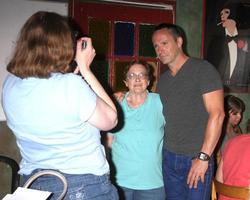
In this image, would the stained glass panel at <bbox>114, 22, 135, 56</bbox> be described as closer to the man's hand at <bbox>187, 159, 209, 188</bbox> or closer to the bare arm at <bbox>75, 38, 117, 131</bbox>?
the man's hand at <bbox>187, 159, 209, 188</bbox>

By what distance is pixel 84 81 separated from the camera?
49.5 inches

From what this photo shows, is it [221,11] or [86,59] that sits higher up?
[221,11]

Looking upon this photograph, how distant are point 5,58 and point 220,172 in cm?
194

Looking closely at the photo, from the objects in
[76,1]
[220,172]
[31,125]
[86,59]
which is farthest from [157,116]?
[76,1]

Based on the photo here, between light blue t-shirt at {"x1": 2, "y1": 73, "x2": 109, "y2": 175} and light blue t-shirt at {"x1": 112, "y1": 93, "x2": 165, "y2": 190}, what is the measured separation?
2.78 ft

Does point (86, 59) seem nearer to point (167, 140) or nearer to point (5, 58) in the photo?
point (167, 140)

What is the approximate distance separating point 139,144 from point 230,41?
210cm

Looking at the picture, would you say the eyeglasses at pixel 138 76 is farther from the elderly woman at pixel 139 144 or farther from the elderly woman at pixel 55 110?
the elderly woman at pixel 55 110

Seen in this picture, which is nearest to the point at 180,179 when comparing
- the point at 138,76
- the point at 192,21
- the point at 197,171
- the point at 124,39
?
the point at 197,171

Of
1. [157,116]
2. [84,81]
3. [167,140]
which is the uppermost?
[84,81]

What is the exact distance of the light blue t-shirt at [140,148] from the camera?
214cm

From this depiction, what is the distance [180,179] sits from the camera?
2.24 meters

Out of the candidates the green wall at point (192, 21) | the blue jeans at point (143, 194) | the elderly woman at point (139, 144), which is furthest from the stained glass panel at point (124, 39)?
the blue jeans at point (143, 194)

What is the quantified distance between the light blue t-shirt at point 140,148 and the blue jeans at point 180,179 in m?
0.10
